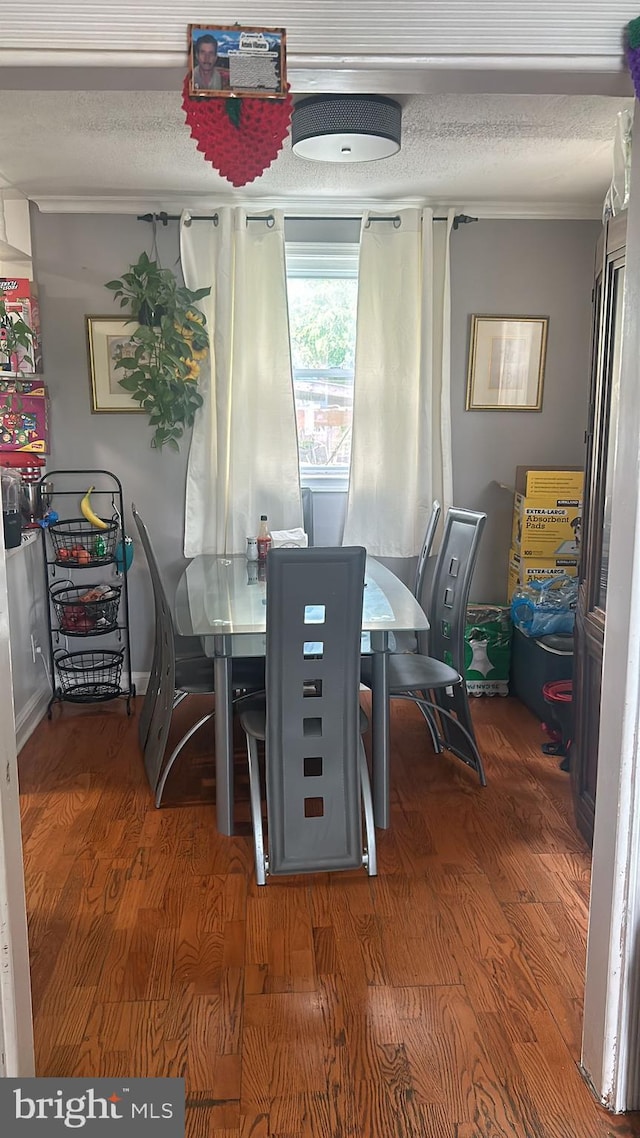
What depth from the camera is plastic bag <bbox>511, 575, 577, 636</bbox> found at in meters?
4.16

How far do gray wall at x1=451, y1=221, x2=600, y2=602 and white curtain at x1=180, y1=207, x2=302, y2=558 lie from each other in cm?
88

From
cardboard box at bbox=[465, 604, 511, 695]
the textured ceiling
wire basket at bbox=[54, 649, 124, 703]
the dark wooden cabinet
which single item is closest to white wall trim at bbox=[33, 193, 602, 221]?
the textured ceiling

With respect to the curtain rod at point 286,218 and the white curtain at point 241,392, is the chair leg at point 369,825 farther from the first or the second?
the curtain rod at point 286,218

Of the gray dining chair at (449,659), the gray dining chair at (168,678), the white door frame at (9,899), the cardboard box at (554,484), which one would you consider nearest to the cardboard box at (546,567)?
the cardboard box at (554,484)

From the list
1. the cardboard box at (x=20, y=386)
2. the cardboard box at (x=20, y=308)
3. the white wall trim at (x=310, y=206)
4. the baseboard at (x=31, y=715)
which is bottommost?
the baseboard at (x=31, y=715)

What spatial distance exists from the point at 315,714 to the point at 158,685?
1.21m

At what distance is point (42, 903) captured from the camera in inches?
106

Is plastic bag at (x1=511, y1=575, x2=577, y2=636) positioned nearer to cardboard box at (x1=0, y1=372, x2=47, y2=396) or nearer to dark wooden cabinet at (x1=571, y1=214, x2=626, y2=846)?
dark wooden cabinet at (x1=571, y1=214, x2=626, y2=846)

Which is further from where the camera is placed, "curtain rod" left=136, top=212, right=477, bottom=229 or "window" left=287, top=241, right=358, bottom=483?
"window" left=287, top=241, right=358, bottom=483

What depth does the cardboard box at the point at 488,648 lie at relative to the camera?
4.47 metres

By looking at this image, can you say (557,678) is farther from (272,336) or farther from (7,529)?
(7,529)

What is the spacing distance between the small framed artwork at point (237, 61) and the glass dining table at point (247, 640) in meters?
1.72

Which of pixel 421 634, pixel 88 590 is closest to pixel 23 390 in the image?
pixel 88 590

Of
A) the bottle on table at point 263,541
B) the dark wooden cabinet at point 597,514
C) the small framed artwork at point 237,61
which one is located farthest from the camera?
the bottle on table at point 263,541
